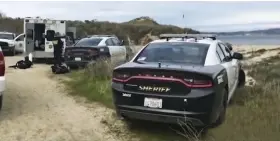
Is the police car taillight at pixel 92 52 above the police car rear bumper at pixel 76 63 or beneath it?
above

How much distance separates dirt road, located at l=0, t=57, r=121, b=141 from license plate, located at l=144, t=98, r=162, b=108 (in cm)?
87

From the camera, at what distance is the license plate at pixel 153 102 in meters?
6.57

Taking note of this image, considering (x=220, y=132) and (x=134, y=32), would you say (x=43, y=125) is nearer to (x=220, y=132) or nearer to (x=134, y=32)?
(x=220, y=132)

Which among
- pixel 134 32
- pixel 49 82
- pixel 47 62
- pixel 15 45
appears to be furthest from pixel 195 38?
pixel 134 32

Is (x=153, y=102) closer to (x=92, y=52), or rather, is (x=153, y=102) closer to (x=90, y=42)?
(x=92, y=52)

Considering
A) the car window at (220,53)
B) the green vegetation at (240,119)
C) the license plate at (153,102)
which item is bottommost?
the green vegetation at (240,119)

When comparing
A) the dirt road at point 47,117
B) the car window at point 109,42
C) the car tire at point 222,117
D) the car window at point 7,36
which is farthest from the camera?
the car window at point 7,36

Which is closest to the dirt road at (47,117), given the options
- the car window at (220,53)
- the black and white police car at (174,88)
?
the black and white police car at (174,88)

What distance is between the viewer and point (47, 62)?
72.0ft

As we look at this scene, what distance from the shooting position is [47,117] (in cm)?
834

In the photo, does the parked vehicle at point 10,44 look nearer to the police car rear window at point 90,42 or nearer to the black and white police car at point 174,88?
the police car rear window at point 90,42

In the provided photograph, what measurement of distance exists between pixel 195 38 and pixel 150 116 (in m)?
2.41

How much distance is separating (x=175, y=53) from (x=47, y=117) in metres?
2.68

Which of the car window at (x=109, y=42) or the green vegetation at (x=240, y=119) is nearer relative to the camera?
the green vegetation at (x=240, y=119)
